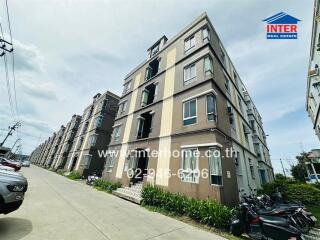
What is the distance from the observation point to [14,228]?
4.86 m

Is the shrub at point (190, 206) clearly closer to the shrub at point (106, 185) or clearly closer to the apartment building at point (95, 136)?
the shrub at point (106, 185)

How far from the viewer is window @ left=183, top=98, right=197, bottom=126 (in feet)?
36.9

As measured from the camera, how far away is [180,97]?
12.8 meters

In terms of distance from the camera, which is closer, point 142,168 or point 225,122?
point 225,122

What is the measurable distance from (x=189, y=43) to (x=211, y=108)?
24.0 feet

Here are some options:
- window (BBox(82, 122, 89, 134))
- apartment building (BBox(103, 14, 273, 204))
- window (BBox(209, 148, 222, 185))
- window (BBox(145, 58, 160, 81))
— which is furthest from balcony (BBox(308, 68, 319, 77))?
window (BBox(82, 122, 89, 134))

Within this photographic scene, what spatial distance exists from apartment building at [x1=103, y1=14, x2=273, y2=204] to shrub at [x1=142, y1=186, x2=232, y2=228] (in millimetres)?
721

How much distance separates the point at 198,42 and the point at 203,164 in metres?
9.95

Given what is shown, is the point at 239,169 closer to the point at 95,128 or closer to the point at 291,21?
the point at 291,21

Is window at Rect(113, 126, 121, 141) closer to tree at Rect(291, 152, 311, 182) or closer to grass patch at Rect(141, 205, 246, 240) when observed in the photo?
grass patch at Rect(141, 205, 246, 240)

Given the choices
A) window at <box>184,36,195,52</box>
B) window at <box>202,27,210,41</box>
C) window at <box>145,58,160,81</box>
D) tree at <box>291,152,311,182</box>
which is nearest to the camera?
window at <box>202,27,210,41</box>

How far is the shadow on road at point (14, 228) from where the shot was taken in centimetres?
441

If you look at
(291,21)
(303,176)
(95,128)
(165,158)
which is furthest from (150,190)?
(303,176)

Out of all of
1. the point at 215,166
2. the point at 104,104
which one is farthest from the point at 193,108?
the point at 104,104
